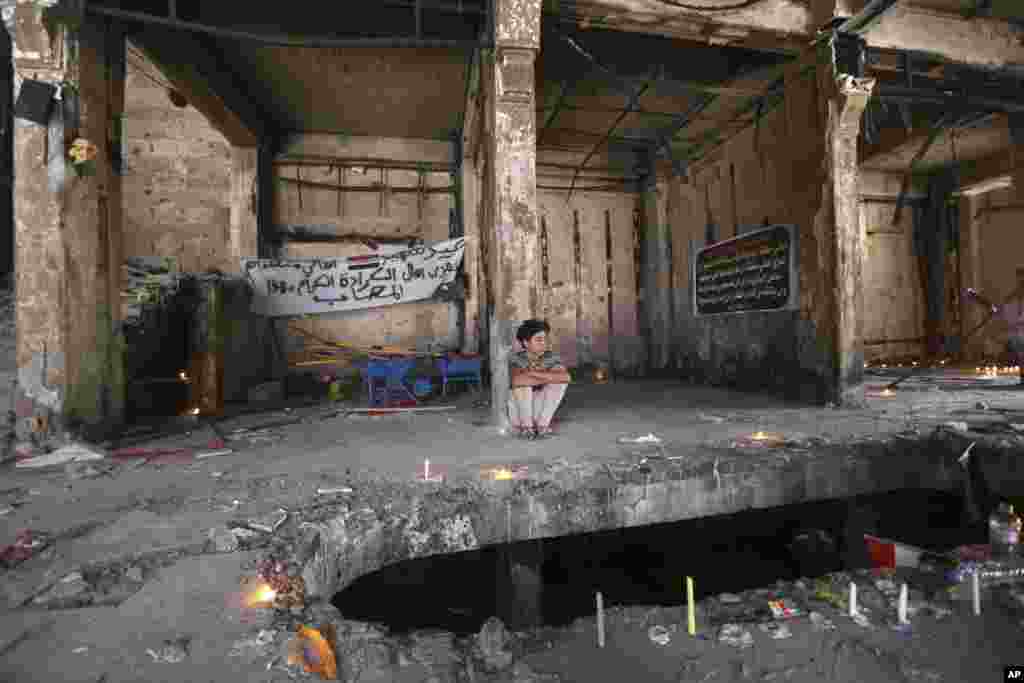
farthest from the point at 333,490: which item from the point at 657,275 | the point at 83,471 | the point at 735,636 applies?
the point at 657,275

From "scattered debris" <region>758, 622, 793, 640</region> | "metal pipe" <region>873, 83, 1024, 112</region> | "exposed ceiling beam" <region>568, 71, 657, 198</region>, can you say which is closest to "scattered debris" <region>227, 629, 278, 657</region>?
"scattered debris" <region>758, 622, 793, 640</region>

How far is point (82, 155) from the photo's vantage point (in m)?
4.22

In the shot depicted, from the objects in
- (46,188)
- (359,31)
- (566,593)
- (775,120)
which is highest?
(359,31)

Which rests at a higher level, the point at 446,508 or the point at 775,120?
the point at 775,120

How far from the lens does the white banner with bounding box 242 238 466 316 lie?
310 inches

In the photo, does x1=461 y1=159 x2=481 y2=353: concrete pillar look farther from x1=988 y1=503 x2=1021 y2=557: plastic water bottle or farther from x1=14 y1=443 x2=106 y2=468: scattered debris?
x1=988 y1=503 x2=1021 y2=557: plastic water bottle

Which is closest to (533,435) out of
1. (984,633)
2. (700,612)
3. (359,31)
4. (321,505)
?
(321,505)

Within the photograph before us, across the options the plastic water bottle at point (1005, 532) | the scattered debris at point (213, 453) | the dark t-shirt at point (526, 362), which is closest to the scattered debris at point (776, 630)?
the plastic water bottle at point (1005, 532)

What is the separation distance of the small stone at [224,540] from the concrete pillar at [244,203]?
6702 millimetres

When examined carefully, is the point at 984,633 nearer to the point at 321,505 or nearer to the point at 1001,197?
the point at 321,505

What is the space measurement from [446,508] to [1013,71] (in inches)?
348

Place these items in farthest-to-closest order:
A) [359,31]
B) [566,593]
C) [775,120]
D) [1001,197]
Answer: [1001,197] → [775,120] → [359,31] → [566,593]

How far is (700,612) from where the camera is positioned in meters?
2.05

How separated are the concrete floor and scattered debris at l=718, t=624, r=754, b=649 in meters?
1.19
